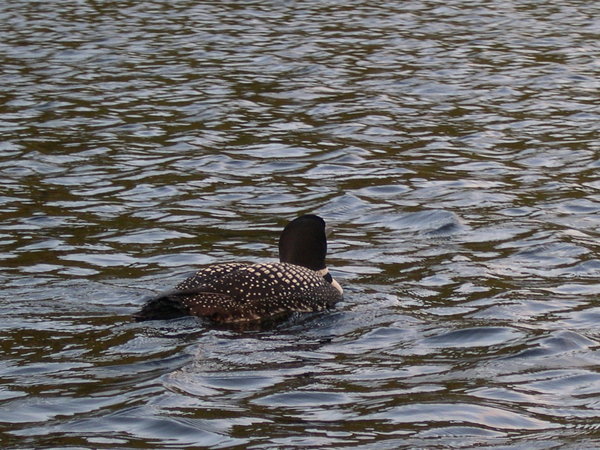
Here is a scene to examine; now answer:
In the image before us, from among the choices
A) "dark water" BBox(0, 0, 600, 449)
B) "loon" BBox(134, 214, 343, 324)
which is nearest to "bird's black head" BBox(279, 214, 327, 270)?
"loon" BBox(134, 214, 343, 324)

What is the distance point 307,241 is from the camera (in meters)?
10.2

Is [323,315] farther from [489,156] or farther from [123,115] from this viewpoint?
[123,115]

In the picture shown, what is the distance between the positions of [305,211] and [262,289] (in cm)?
350

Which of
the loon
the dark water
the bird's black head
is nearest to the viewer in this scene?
the dark water

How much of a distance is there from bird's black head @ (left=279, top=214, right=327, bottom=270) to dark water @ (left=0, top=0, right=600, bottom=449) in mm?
467

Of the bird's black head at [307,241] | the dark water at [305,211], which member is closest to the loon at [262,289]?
the bird's black head at [307,241]

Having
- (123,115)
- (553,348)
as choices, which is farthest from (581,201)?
(123,115)

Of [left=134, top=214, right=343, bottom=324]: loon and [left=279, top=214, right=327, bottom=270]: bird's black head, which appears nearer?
[left=134, top=214, right=343, bottom=324]: loon

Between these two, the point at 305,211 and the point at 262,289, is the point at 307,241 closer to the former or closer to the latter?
the point at 262,289

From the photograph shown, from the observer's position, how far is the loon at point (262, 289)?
8.98 m

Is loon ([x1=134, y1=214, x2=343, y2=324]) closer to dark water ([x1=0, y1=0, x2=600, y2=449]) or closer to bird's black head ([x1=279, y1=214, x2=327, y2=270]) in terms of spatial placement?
bird's black head ([x1=279, y1=214, x2=327, y2=270])

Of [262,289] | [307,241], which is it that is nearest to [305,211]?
[307,241]

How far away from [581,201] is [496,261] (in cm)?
238

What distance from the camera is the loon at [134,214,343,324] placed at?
8.98 m
